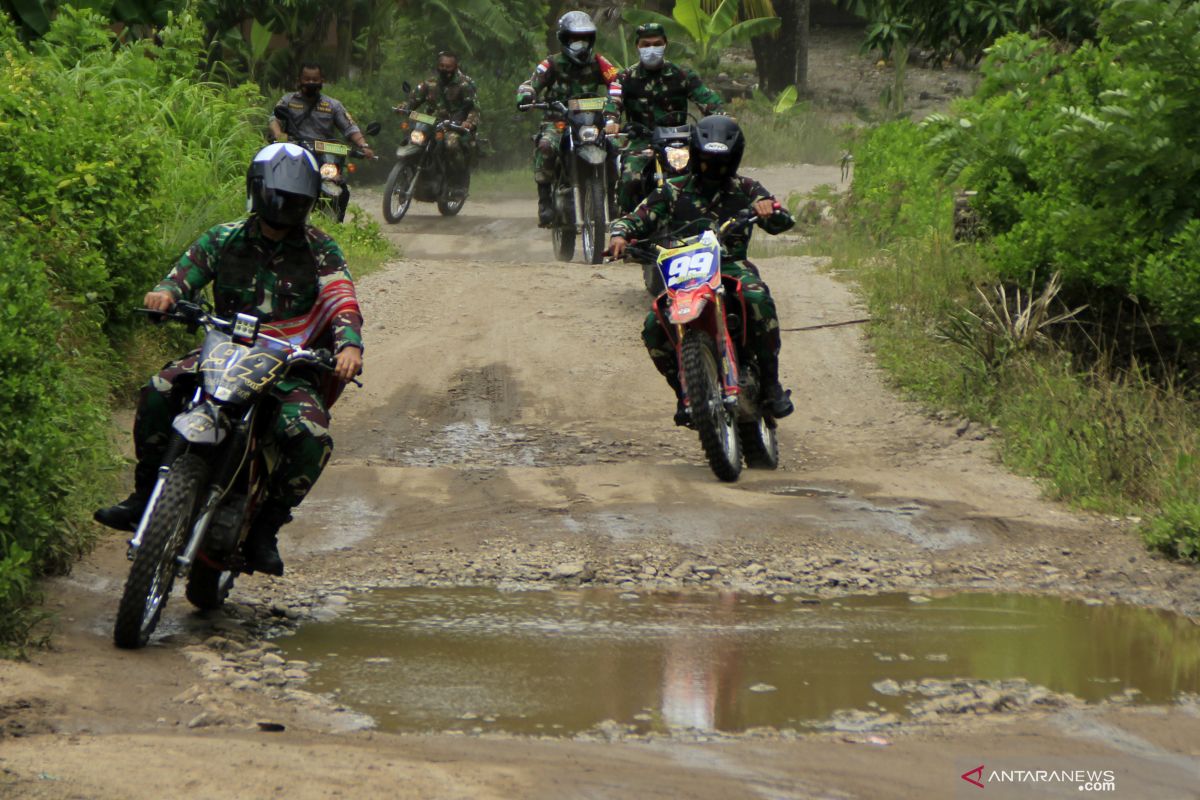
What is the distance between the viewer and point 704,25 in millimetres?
26875

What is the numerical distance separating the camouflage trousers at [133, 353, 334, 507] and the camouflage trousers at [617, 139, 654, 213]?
5860mm

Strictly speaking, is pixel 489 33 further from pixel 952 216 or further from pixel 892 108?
pixel 952 216

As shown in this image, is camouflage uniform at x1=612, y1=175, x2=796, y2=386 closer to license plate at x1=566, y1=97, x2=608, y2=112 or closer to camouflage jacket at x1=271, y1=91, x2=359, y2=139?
license plate at x1=566, y1=97, x2=608, y2=112

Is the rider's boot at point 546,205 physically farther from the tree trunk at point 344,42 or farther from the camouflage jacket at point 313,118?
the tree trunk at point 344,42

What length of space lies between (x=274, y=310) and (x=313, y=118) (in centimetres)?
1072

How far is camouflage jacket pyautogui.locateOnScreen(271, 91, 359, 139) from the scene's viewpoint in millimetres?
15844

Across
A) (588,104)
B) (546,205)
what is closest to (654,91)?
(588,104)

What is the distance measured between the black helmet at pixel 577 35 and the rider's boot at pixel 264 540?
950 cm

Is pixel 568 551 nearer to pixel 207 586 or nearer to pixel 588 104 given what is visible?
pixel 207 586

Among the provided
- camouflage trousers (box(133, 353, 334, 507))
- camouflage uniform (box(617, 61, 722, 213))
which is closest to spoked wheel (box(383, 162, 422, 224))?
camouflage uniform (box(617, 61, 722, 213))

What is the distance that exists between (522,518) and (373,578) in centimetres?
98

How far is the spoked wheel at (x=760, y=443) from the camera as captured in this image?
27.7 ft

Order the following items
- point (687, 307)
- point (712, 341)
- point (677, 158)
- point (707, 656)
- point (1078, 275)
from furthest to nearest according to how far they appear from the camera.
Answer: point (1078, 275), point (677, 158), point (712, 341), point (687, 307), point (707, 656)

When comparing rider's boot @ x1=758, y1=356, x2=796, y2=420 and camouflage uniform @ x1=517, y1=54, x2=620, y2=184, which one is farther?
camouflage uniform @ x1=517, y1=54, x2=620, y2=184
